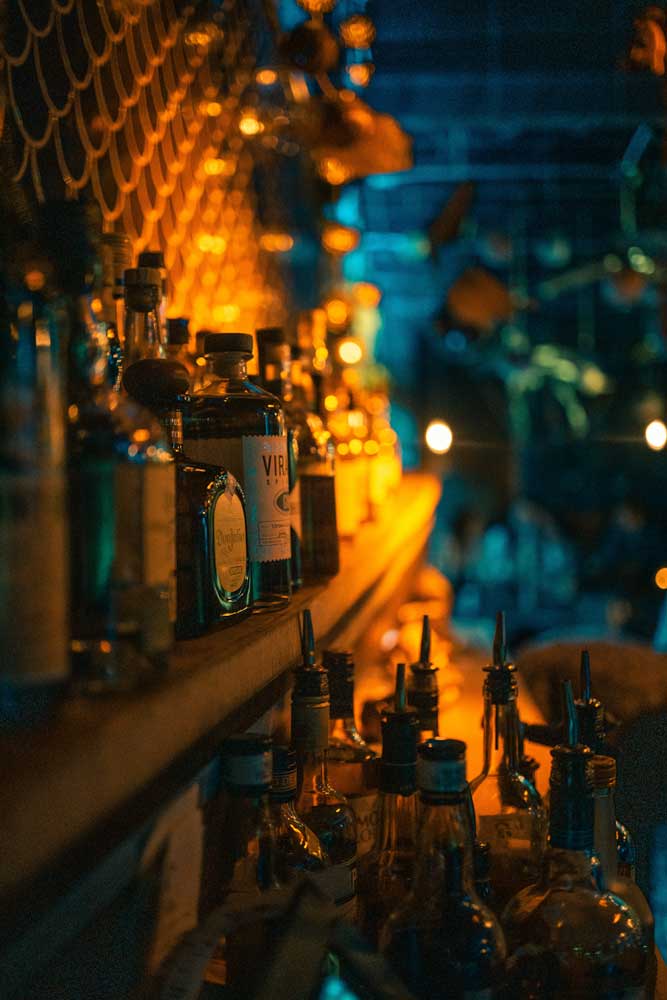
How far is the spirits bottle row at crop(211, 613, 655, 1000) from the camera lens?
75cm

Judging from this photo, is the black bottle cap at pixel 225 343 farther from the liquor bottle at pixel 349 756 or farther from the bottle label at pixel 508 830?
the bottle label at pixel 508 830

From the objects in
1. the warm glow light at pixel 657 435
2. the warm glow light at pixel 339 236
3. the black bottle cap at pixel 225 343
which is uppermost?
the warm glow light at pixel 339 236

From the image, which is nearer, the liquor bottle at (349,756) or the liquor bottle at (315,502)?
the liquor bottle at (349,756)

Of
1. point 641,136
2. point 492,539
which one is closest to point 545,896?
point 641,136

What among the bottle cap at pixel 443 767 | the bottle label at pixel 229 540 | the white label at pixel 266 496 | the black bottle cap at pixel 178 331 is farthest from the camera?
the black bottle cap at pixel 178 331

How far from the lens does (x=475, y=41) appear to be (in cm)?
437

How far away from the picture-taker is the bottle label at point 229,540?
809 millimetres

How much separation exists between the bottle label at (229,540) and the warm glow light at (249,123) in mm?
1778

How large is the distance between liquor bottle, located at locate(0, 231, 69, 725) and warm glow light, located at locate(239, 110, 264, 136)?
6.70 ft

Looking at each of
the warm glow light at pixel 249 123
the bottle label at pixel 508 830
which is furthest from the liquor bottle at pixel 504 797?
the warm glow light at pixel 249 123

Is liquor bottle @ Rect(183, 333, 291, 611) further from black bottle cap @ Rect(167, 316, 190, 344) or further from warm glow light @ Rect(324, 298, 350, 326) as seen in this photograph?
warm glow light @ Rect(324, 298, 350, 326)

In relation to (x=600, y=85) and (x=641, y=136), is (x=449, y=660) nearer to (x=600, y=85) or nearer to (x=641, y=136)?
(x=600, y=85)

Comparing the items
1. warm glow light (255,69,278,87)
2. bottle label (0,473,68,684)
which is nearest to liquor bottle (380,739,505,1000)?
bottle label (0,473,68,684)

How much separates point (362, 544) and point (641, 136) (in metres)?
3.89
